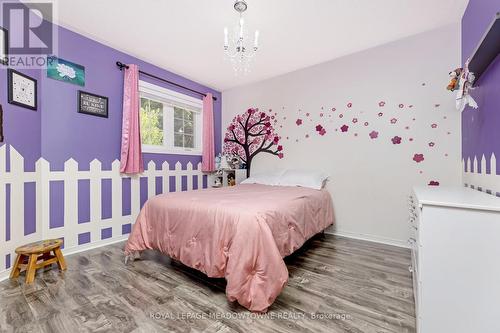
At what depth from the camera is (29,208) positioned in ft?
6.73

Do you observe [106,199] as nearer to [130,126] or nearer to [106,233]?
[106,233]

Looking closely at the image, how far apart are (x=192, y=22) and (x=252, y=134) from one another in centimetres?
196

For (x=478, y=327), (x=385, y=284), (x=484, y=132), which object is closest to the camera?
(x=478, y=327)

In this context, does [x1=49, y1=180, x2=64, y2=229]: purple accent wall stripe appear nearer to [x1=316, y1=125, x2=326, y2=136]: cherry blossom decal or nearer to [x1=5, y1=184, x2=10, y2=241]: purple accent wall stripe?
[x1=5, y1=184, x2=10, y2=241]: purple accent wall stripe

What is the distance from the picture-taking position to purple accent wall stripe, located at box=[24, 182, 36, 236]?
202cm

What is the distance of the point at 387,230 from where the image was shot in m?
2.64

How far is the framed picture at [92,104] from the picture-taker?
2471 millimetres

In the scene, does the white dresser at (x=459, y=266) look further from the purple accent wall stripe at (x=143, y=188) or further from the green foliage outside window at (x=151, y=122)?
the green foliage outside window at (x=151, y=122)

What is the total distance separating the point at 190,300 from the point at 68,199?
184cm

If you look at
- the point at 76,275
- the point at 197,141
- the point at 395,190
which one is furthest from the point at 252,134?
the point at 76,275

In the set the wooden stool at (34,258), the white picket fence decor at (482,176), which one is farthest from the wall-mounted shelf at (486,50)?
the wooden stool at (34,258)

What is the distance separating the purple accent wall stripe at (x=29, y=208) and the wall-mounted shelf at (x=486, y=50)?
3484 millimetres

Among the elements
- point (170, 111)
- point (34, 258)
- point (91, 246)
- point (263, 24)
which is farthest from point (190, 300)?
point (170, 111)

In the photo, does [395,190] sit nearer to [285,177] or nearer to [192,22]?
[285,177]
